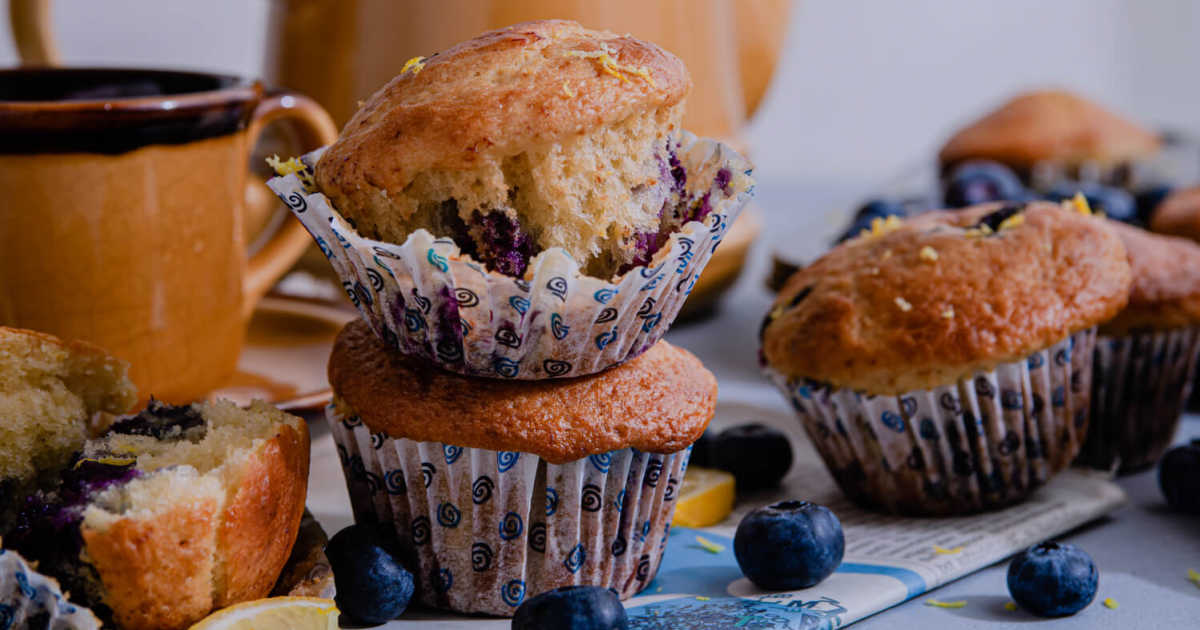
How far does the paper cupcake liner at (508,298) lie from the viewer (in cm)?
116

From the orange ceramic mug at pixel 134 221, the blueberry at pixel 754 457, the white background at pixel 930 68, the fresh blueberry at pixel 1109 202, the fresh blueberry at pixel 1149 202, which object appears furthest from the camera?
the white background at pixel 930 68

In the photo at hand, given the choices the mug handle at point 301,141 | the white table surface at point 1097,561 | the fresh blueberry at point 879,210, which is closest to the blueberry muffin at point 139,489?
the white table surface at point 1097,561

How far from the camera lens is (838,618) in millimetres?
1241

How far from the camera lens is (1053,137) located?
11.5 feet

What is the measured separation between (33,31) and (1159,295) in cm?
189

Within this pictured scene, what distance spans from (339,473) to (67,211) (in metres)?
0.53

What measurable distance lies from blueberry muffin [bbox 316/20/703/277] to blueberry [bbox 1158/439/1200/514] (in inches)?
35.2

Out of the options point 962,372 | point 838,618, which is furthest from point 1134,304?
point 838,618

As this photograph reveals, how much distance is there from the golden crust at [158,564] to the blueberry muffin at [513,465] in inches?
9.8

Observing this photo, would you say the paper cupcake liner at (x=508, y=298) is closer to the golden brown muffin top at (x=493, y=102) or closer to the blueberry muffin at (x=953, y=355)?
the golden brown muffin top at (x=493, y=102)

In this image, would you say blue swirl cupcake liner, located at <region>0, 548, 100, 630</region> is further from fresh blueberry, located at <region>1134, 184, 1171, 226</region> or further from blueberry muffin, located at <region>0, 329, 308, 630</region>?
fresh blueberry, located at <region>1134, 184, 1171, 226</region>

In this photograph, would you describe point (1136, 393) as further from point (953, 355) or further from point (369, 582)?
point (369, 582)

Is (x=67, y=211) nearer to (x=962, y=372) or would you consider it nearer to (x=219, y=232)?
(x=219, y=232)

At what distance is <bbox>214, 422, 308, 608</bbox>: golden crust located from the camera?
1.11 m
